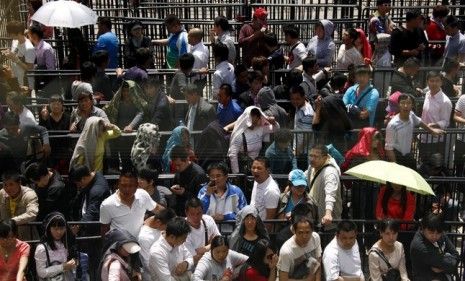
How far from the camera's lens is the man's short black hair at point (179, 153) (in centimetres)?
1043

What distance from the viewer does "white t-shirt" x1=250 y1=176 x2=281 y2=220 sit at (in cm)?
1007

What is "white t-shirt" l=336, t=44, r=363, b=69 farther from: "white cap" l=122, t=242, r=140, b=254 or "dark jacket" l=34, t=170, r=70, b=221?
"white cap" l=122, t=242, r=140, b=254

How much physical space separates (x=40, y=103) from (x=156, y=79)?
1577 millimetres

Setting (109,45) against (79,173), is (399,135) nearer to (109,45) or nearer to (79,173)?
(79,173)

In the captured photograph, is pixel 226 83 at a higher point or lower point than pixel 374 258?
higher

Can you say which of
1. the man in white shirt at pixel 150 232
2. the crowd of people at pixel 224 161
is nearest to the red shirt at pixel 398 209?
the crowd of people at pixel 224 161

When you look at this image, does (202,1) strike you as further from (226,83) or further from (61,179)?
(61,179)

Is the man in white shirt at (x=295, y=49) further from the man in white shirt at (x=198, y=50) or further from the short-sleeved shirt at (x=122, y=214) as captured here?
the short-sleeved shirt at (x=122, y=214)

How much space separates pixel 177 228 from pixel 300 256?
1.21m

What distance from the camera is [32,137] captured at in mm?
11289

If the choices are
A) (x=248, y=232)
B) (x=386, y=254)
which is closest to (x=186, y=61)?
(x=248, y=232)

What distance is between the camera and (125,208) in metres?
9.57

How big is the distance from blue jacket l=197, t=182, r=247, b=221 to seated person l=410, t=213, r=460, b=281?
1757 mm

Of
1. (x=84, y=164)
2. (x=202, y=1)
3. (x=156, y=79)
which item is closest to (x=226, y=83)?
(x=156, y=79)
